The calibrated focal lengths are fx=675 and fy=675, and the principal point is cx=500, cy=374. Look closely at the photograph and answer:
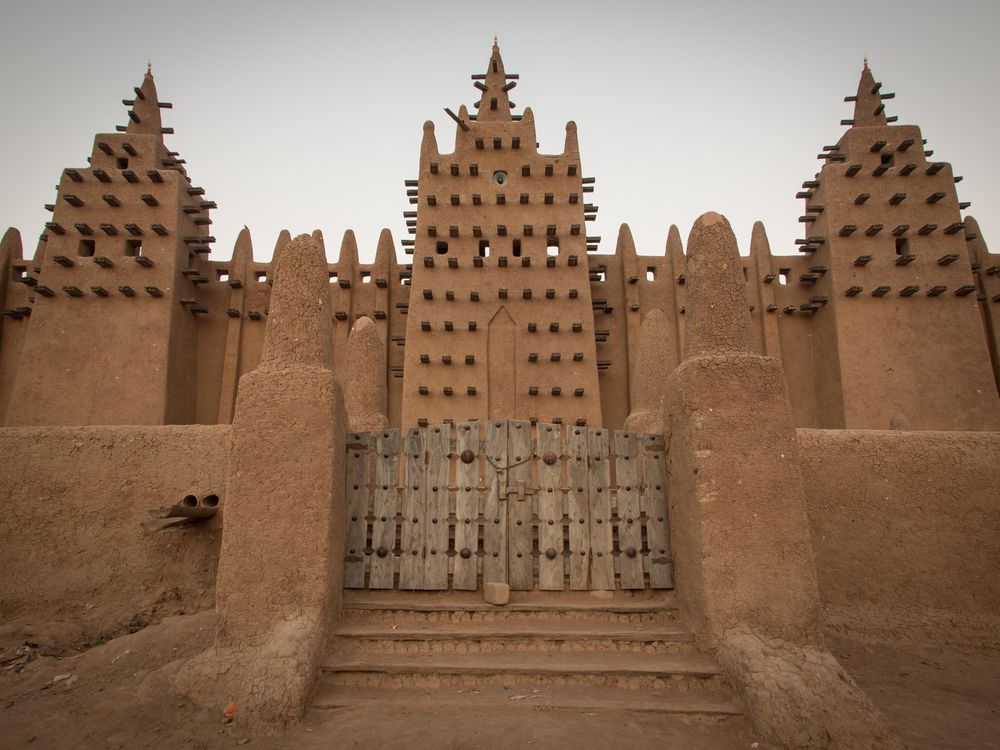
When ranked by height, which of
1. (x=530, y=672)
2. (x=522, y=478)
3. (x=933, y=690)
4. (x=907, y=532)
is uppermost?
(x=522, y=478)

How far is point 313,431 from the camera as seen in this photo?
5.82 metres

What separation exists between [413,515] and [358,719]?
1.95 meters

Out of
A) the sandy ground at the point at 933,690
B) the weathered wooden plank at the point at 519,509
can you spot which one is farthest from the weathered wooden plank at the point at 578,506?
the sandy ground at the point at 933,690

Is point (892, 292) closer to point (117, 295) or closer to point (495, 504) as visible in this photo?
point (495, 504)

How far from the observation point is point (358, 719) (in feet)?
15.8

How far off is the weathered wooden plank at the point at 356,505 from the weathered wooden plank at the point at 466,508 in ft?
2.80

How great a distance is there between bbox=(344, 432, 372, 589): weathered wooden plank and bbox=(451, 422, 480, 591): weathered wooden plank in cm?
85

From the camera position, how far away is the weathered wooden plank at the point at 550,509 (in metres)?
6.29

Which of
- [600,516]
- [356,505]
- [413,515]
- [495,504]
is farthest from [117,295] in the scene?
[600,516]

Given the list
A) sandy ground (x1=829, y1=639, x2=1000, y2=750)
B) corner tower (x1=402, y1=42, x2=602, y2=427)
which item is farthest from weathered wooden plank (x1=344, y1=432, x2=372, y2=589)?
corner tower (x1=402, y1=42, x2=602, y2=427)

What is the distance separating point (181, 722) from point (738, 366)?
5.20 metres

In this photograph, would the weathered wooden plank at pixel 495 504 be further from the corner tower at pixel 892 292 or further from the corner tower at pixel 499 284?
the corner tower at pixel 892 292

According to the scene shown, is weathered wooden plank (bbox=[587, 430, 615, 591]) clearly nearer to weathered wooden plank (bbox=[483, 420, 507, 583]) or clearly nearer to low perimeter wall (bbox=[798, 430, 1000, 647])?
weathered wooden plank (bbox=[483, 420, 507, 583])

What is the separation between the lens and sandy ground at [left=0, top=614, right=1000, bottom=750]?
15.0 feet
